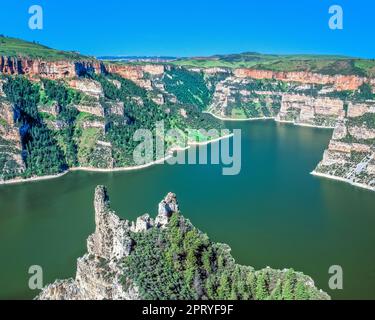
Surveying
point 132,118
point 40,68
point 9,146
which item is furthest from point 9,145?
point 132,118

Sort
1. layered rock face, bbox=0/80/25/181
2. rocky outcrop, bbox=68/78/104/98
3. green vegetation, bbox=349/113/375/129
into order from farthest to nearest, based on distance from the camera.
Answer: rocky outcrop, bbox=68/78/104/98 < green vegetation, bbox=349/113/375/129 < layered rock face, bbox=0/80/25/181

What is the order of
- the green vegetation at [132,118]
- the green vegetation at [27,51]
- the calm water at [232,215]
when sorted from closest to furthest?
the calm water at [232,215], the green vegetation at [132,118], the green vegetation at [27,51]

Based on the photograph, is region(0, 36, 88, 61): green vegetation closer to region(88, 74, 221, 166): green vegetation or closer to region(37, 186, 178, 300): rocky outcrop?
region(88, 74, 221, 166): green vegetation

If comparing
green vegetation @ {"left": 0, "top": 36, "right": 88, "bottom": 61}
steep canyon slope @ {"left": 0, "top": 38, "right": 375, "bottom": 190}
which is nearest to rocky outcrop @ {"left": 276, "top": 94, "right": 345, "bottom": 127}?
steep canyon slope @ {"left": 0, "top": 38, "right": 375, "bottom": 190}

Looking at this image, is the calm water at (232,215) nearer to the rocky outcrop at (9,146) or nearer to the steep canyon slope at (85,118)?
the rocky outcrop at (9,146)

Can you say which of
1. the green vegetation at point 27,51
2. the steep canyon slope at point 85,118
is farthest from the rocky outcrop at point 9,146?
the green vegetation at point 27,51
